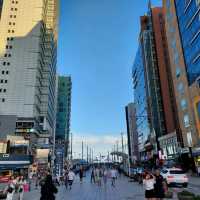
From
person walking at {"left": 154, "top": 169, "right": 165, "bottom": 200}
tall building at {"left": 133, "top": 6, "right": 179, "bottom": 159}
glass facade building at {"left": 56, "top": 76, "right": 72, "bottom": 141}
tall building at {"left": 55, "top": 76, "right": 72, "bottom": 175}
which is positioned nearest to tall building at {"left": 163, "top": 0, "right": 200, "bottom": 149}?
tall building at {"left": 133, "top": 6, "right": 179, "bottom": 159}

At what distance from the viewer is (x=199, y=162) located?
1725 inches

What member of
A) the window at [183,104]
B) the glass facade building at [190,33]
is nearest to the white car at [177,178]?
the glass facade building at [190,33]

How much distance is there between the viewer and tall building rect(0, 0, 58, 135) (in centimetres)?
7669

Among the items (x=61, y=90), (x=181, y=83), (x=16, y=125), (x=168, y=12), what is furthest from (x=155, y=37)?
(x=61, y=90)

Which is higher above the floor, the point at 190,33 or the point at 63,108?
the point at 63,108

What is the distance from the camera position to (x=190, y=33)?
49312 mm

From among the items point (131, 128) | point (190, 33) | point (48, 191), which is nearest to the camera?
point (48, 191)

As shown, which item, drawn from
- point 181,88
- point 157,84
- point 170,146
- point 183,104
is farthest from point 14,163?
point 157,84

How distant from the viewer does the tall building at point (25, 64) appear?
76.7m

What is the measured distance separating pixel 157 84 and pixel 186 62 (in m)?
31.5

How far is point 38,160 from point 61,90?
75550 millimetres

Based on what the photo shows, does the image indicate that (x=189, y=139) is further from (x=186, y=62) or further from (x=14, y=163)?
(x=14, y=163)

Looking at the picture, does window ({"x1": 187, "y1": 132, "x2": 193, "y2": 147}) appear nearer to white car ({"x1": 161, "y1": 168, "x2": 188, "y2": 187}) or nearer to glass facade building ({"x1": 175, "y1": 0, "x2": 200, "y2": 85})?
glass facade building ({"x1": 175, "y1": 0, "x2": 200, "y2": 85})

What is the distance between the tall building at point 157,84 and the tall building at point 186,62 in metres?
18.4
